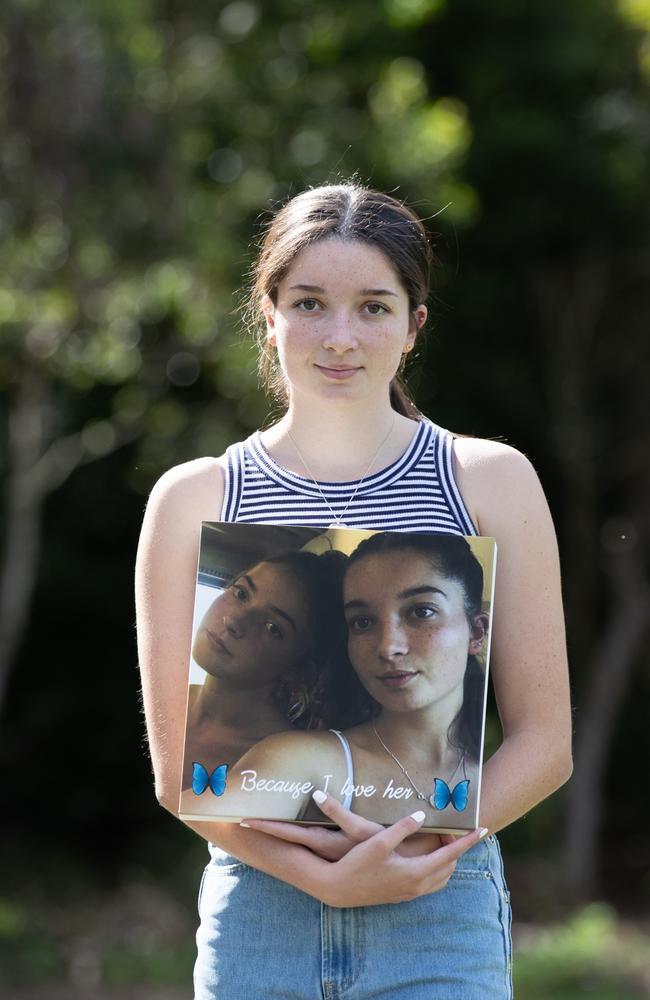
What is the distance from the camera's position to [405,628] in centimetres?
191

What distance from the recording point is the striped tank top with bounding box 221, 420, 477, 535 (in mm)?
2049

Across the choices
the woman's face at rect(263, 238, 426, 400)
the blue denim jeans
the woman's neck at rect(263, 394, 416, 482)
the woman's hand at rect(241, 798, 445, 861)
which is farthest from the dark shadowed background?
the woman's face at rect(263, 238, 426, 400)

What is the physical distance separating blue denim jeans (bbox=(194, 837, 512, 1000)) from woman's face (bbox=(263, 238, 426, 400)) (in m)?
0.76

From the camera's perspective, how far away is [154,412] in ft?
27.4

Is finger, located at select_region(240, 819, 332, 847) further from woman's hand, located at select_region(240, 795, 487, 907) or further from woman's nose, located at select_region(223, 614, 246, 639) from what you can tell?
woman's nose, located at select_region(223, 614, 246, 639)

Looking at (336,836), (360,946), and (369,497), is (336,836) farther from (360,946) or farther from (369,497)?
(369,497)

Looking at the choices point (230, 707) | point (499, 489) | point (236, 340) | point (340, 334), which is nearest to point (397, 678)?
point (230, 707)

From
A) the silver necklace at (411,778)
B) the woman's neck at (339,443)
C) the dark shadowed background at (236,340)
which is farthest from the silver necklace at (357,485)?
the dark shadowed background at (236,340)

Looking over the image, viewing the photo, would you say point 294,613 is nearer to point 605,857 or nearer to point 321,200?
point 321,200

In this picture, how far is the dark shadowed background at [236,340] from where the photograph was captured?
285 inches

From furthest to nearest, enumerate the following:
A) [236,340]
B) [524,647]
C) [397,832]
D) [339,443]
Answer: [236,340]
[339,443]
[524,647]
[397,832]

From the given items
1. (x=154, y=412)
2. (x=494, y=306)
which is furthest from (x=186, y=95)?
(x=494, y=306)

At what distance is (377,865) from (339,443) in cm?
67

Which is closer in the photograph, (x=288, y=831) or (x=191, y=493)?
(x=288, y=831)
